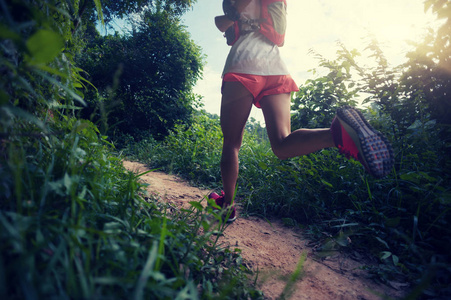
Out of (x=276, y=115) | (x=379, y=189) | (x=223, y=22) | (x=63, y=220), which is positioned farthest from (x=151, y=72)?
(x=63, y=220)

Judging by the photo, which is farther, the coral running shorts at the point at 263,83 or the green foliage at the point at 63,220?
the coral running shorts at the point at 263,83

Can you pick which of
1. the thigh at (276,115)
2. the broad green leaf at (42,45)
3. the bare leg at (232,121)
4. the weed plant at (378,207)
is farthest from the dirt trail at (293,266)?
the broad green leaf at (42,45)

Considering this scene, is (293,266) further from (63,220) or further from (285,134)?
(63,220)

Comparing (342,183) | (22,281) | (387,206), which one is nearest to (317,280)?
(387,206)

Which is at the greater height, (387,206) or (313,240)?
(387,206)

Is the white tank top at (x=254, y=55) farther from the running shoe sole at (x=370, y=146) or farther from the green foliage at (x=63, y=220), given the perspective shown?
the green foliage at (x=63, y=220)

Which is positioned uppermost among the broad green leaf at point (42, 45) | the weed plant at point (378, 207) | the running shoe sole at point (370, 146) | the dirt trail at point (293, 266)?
the broad green leaf at point (42, 45)

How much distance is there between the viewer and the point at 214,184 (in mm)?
2949

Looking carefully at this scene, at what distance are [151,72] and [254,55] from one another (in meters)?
5.89

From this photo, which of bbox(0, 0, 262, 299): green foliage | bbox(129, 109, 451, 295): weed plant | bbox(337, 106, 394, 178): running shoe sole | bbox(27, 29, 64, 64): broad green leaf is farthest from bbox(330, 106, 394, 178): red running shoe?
bbox(27, 29, 64, 64): broad green leaf

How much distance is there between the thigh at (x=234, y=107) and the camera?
1.59 metres

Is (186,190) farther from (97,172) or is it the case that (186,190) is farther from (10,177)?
(10,177)

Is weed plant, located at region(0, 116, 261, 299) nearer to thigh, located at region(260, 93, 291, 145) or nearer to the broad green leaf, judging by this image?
the broad green leaf

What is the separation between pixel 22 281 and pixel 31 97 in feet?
3.02
